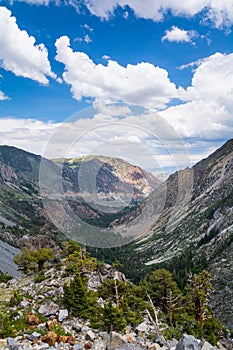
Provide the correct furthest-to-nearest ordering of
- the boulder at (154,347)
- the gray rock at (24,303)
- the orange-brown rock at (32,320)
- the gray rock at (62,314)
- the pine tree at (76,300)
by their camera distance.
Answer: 1. the gray rock at (24,303)
2. the pine tree at (76,300)
3. the gray rock at (62,314)
4. the orange-brown rock at (32,320)
5. the boulder at (154,347)

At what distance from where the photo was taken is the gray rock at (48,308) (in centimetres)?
2538

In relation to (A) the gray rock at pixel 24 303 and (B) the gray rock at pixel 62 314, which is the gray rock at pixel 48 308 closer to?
(B) the gray rock at pixel 62 314

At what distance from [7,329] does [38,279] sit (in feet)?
58.7

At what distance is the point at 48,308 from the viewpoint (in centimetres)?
2592

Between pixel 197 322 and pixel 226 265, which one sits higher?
pixel 197 322

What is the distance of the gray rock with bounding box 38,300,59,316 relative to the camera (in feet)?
83.3

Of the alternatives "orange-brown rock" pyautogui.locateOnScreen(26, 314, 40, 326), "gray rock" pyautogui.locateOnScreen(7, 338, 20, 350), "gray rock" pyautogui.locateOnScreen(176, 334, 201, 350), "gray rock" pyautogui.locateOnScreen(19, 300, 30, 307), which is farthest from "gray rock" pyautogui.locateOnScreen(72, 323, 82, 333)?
"gray rock" pyautogui.locateOnScreen(176, 334, 201, 350)

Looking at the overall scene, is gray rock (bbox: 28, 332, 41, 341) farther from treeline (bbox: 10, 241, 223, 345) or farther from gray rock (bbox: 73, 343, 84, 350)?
treeline (bbox: 10, 241, 223, 345)

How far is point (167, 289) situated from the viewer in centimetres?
3694

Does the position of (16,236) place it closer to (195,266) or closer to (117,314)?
(195,266)

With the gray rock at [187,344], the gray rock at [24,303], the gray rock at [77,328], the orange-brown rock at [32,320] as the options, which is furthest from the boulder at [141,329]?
the gray rock at [24,303]

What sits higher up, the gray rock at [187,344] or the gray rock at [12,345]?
the gray rock at [187,344]

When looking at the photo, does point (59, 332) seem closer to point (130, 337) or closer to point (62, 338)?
point (62, 338)

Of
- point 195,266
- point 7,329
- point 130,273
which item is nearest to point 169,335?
point 7,329
